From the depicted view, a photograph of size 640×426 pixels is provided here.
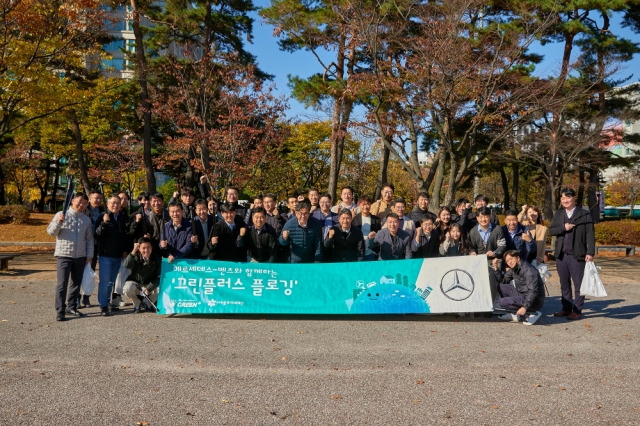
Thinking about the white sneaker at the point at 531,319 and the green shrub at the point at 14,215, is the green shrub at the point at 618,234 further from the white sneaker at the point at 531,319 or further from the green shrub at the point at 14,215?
the green shrub at the point at 14,215

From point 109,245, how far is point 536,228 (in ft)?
22.6

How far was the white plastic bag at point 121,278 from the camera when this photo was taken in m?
7.84

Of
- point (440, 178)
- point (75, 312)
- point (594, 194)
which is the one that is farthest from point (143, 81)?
point (594, 194)

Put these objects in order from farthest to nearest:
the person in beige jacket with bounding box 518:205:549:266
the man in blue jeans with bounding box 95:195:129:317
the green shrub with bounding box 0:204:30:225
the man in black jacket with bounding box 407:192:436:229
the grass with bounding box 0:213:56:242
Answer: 1. the green shrub with bounding box 0:204:30:225
2. the grass with bounding box 0:213:56:242
3. the man in black jacket with bounding box 407:192:436:229
4. the person in beige jacket with bounding box 518:205:549:266
5. the man in blue jeans with bounding box 95:195:129:317

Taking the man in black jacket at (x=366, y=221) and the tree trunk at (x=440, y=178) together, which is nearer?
the man in black jacket at (x=366, y=221)

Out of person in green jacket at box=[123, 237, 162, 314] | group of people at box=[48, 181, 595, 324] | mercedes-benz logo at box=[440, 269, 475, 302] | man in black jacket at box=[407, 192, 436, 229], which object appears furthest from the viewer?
man in black jacket at box=[407, 192, 436, 229]

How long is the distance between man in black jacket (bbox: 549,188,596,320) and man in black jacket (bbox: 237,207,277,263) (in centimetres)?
431

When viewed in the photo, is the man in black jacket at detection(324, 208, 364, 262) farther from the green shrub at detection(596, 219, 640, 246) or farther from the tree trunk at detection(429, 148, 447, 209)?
the green shrub at detection(596, 219, 640, 246)

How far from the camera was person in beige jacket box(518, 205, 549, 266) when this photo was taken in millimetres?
8688

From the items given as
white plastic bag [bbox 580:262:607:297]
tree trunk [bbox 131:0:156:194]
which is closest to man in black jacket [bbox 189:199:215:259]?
white plastic bag [bbox 580:262:607:297]

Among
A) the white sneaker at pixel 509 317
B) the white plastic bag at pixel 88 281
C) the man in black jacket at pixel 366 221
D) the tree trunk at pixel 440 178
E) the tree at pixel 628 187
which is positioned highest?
the tree at pixel 628 187

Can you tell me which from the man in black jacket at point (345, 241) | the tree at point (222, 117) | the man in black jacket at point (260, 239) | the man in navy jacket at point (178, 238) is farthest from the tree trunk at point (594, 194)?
the man in navy jacket at point (178, 238)

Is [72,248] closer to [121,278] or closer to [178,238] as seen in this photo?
[121,278]

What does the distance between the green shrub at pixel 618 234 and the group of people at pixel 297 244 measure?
46.8 ft
